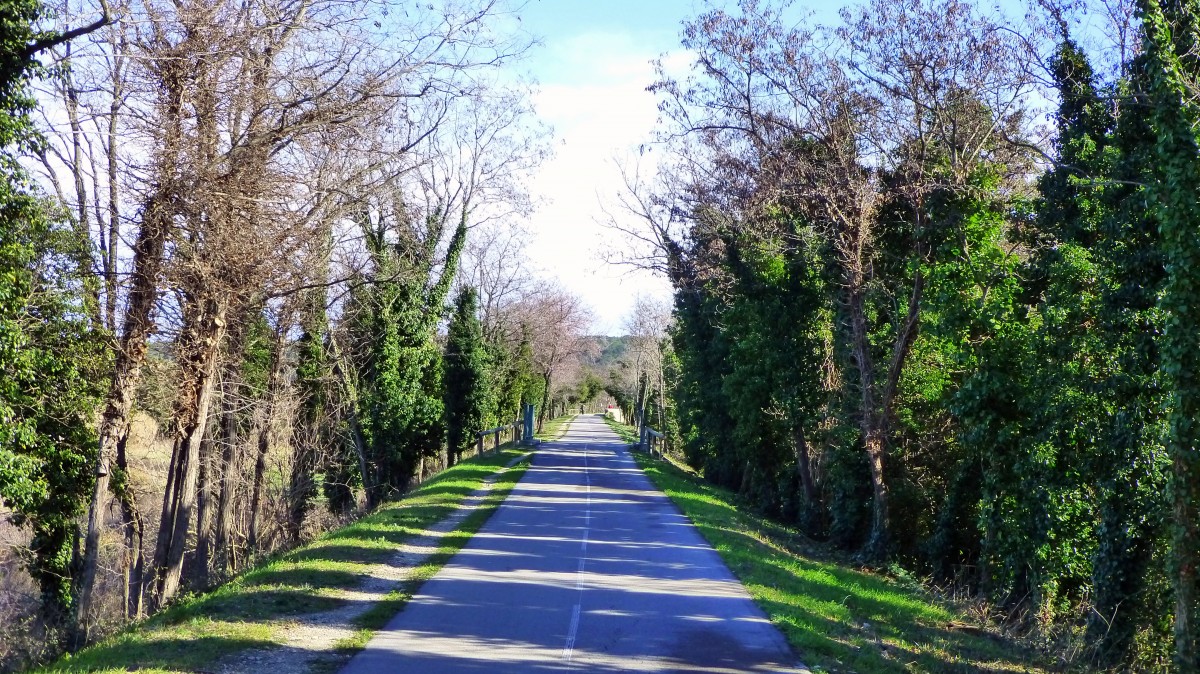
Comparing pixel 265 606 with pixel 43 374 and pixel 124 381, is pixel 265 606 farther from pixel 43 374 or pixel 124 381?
pixel 43 374

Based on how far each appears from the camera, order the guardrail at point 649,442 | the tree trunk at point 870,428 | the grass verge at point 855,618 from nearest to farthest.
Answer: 1. the grass verge at point 855,618
2. the tree trunk at point 870,428
3. the guardrail at point 649,442

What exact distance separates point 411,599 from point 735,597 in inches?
164

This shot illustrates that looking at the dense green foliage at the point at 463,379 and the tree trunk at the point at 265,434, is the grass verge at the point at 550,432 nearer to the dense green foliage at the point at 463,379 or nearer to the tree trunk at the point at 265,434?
the dense green foliage at the point at 463,379

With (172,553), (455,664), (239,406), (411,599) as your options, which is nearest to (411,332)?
(239,406)

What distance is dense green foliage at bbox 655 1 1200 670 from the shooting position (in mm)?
11992

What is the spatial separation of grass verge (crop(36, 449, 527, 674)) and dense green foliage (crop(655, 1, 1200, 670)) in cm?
969

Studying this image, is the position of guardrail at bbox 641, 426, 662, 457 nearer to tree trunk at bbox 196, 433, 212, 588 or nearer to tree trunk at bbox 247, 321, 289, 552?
tree trunk at bbox 247, 321, 289, 552

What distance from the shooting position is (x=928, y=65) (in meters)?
20.2

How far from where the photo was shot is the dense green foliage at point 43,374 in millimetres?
17013

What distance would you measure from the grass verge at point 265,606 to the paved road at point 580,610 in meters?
0.45

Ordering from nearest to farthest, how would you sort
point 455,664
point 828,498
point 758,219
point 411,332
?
point 455,664 < point 758,219 < point 828,498 < point 411,332

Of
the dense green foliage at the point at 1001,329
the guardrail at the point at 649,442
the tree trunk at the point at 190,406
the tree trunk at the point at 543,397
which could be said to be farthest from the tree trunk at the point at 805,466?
the tree trunk at the point at 543,397

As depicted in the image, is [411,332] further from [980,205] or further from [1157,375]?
[1157,375]

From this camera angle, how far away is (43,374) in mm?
20203
